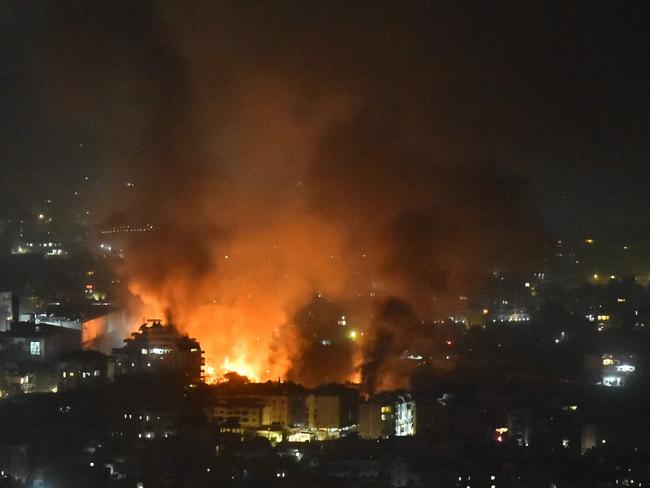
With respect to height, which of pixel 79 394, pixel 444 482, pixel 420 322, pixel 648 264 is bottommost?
pixel 444 482

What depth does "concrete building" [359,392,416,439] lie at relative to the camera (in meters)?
11.7

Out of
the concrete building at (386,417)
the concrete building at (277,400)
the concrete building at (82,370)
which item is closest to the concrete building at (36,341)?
the concrete building at (82,370)

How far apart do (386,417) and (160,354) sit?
2.19m

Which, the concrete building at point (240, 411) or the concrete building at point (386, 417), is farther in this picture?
the concrete building at point (386, 417)

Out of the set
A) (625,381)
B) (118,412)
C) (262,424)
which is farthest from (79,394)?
(625,381)

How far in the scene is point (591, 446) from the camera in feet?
38.3

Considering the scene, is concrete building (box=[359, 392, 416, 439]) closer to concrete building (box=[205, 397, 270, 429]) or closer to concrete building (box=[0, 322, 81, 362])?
concrete building (box=[205, 397, 270, 429])

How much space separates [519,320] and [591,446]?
6.12 metres

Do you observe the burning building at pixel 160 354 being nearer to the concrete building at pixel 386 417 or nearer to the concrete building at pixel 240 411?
the concrete building at pixel 240 411

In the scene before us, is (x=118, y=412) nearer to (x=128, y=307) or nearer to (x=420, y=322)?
(x=128, y=307)

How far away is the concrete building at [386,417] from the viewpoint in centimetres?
1169

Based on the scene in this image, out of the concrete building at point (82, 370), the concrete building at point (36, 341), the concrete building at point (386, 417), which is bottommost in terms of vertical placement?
the concrete building at point (386, 417)

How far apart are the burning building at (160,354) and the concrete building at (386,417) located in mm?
1574

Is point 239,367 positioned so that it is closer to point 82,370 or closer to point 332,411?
point 332,411
